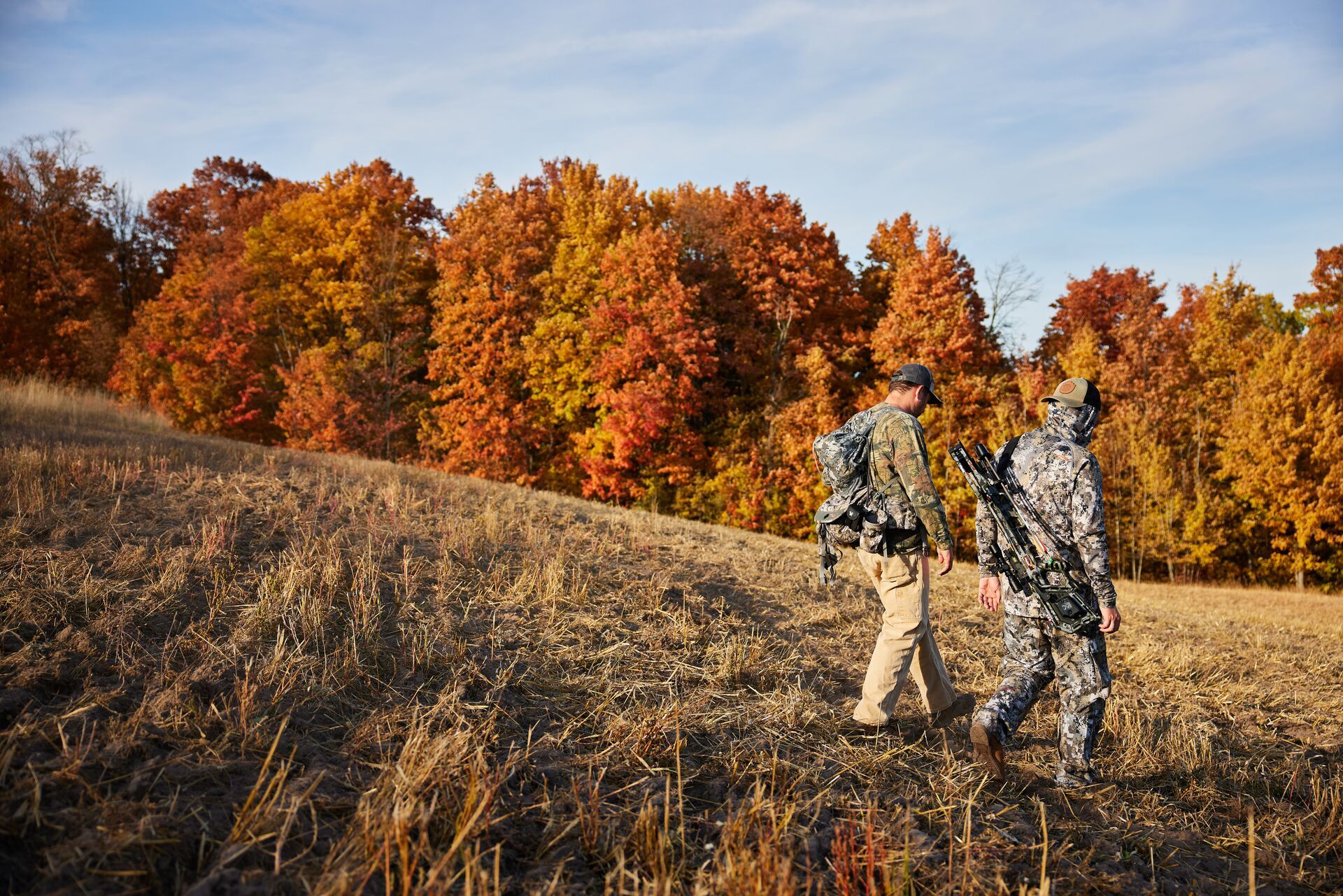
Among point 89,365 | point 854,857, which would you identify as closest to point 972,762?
point 854,857

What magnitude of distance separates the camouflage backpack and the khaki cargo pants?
0.15m

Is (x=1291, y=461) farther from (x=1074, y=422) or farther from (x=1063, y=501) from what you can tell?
(x=1063, y=501)

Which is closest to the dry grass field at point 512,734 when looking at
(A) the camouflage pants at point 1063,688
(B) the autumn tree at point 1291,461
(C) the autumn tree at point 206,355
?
(A) the camouflage pants at point 1063,688

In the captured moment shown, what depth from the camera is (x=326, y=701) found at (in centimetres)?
368

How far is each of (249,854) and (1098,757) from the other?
4552mm

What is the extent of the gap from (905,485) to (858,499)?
302mm

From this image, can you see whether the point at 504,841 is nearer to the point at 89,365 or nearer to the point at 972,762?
the point at 972,762

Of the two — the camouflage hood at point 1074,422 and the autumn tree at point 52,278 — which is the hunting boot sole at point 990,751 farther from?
the autumn tree at point 52,278

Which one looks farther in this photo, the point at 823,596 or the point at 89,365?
the point at 89,365

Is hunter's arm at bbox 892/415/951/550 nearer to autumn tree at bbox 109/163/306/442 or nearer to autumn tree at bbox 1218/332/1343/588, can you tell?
autumn tree at bbox 1218/332/1343/588

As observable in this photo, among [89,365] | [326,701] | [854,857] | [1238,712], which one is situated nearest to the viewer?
[854,857]

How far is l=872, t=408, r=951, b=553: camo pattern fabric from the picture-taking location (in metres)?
3.98

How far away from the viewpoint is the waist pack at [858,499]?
4125 millimetres

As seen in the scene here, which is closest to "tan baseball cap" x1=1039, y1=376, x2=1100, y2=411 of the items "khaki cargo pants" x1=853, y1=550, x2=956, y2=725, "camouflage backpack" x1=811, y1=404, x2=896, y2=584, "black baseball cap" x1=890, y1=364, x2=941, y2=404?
"black baseball cap" x1=890, y1=364, x2=941, y2=404
